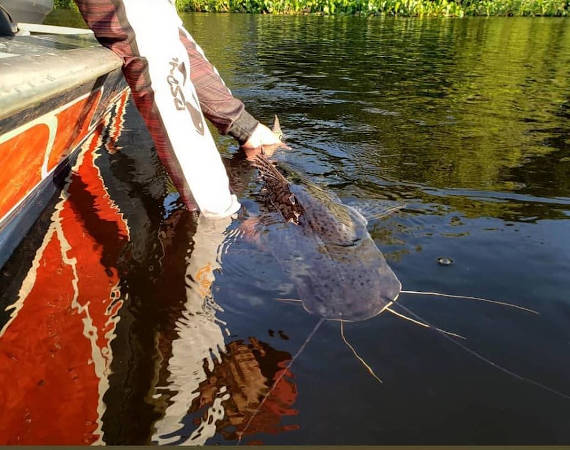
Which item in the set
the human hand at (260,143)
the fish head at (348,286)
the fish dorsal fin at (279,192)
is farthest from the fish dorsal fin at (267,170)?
the fish head at (348,286)

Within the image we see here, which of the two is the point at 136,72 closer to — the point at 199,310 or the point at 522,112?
the point at 199,310

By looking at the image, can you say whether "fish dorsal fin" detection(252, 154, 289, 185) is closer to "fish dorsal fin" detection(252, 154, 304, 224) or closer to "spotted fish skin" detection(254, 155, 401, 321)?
"fish dorsal fin" detection(252, 154, 304, 224)

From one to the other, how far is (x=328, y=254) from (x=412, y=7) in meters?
23.3

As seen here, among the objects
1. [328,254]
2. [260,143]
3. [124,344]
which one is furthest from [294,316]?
[260,143]

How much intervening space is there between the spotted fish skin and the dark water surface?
0.07m

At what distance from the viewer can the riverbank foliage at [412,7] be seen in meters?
22.0

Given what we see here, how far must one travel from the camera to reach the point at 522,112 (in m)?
5.22

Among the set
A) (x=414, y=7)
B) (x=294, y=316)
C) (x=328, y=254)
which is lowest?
(x=294, y=316)

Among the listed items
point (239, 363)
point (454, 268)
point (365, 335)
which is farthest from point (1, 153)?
point (454, 268)

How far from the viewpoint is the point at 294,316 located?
1.87 m

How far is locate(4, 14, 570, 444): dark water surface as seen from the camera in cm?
139

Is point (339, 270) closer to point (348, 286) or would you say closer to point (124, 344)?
point (348, 286)

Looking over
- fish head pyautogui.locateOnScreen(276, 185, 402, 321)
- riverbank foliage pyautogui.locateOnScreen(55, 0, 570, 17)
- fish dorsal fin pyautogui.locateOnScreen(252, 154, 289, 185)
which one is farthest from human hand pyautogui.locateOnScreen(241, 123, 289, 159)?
riverbank foliage pyautogui.locateOnScreen(55, 0, 570, 17)

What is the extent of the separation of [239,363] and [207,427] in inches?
11.7
